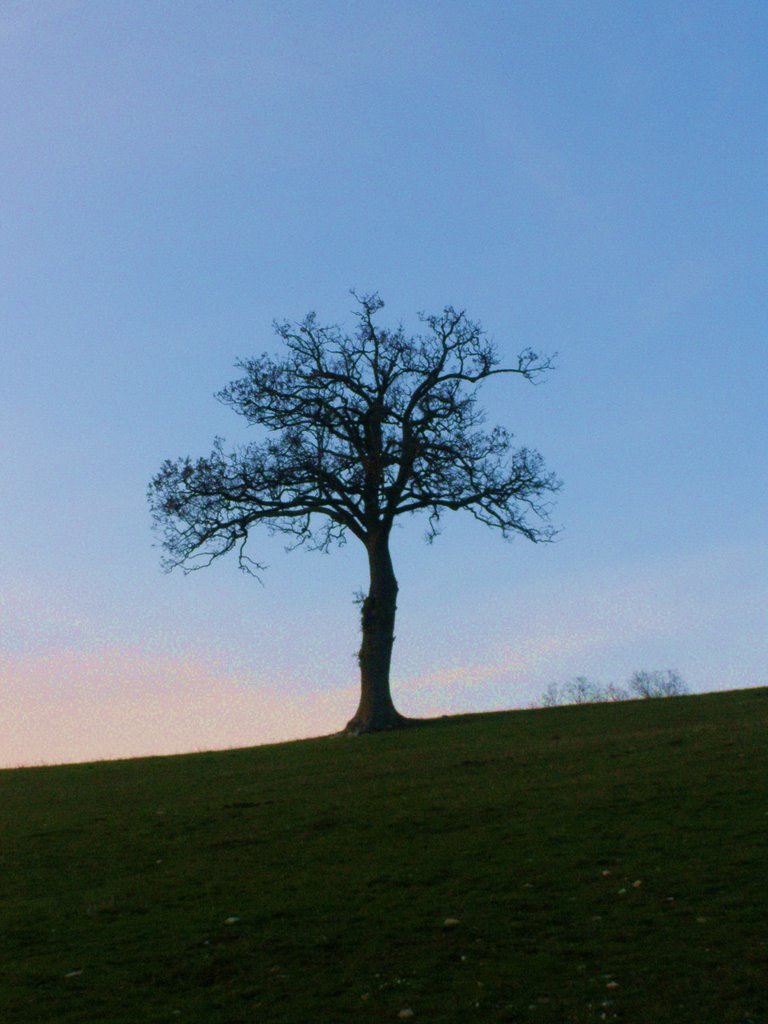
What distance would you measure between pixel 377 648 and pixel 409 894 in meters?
25.5

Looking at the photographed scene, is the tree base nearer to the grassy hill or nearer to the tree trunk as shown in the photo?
the tree trunk

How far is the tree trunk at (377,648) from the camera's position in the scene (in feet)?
136

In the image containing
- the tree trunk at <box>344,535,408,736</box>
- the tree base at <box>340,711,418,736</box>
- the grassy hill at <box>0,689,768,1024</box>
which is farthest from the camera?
the tree trunk at <box>344,535,408,736</box>

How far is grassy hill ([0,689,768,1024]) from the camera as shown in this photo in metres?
12.7

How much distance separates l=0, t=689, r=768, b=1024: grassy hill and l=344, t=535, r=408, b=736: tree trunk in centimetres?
1314

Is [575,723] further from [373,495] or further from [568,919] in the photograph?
[568,919]

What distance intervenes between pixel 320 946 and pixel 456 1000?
254cm

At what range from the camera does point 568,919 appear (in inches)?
587

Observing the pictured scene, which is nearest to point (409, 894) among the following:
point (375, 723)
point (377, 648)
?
point (375, 723)

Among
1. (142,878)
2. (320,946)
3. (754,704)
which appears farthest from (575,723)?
(320,946)

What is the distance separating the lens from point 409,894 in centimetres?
1636

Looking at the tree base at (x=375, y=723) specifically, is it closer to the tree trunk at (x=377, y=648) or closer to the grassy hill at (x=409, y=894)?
the tree trunk at (x=377, y=648)

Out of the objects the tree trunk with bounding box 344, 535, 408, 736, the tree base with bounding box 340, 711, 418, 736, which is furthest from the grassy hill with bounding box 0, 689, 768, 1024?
the tree trunk with bounding box 344, 535, 408, 736

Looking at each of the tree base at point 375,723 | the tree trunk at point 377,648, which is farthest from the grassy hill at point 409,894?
the tree trunk at point 377,648
